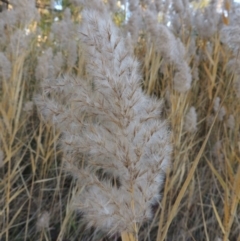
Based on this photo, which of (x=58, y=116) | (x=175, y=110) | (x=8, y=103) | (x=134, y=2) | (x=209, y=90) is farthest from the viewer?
(x=134, y=2)

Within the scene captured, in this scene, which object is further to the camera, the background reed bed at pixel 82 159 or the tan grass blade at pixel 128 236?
the background reed bed at pixel 82 159

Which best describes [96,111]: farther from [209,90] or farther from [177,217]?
[209,90]

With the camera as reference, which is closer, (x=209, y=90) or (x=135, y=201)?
(x=135, y=201)

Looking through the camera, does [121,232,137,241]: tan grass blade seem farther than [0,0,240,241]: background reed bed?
No

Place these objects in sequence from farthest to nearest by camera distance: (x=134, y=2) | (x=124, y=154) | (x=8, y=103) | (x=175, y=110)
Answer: (x=134, y=2) < (x=8, y=103) < (x=175, y=110) < (x=124, y=154)

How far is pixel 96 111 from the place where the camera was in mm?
718

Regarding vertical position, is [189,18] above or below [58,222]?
above

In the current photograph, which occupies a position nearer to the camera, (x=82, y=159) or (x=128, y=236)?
(x=128, y=236)

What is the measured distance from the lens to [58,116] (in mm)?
833

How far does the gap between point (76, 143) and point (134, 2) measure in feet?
3.98

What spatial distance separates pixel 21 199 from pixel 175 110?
594mm

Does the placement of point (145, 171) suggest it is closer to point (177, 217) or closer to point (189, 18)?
point (177, 217)

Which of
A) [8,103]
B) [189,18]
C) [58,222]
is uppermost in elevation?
[189,18]

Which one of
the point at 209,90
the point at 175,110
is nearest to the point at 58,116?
the point at 175,110
